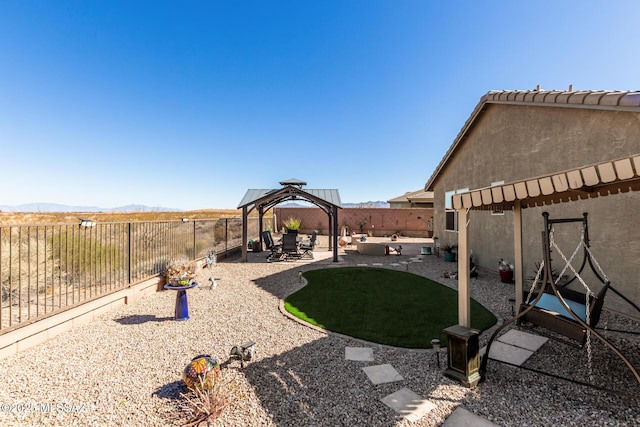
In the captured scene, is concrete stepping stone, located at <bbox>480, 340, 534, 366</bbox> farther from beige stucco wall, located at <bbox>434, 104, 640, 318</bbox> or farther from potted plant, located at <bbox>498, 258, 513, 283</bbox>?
potted plant, located at <bbox>498, 258, 513, 283</bbox>

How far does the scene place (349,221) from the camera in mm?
24406

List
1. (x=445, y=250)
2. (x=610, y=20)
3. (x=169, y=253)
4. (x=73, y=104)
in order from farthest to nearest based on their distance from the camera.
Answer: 1. (x=73, y=104)
2. (x=445, y=250)
3. (x=169, y=253)
4. (x=610, y=20)

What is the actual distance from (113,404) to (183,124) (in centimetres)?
2006

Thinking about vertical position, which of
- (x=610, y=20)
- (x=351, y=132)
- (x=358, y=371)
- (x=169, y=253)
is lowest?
(x=358, y=371)

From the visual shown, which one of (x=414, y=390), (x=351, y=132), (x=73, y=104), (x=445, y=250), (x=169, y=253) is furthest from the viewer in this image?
(x=351, y=132)

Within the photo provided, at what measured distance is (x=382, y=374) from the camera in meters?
3.56

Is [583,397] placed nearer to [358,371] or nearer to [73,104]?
[358,371]

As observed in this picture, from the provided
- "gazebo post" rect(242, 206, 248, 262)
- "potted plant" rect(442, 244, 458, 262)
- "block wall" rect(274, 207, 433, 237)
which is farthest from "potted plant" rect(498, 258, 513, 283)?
"block wall" rect(274, 207, 433, 237)

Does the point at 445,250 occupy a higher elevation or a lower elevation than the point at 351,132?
lower

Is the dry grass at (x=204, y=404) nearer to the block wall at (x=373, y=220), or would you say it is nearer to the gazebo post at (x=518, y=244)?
the gazebo post at (x=518, y=244)

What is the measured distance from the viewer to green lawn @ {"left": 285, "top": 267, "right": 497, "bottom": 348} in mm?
4930

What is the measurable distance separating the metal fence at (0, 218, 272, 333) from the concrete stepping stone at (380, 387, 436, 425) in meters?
5.33

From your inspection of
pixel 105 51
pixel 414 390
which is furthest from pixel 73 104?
pixel 414 390

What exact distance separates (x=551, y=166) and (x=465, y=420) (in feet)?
24.4
